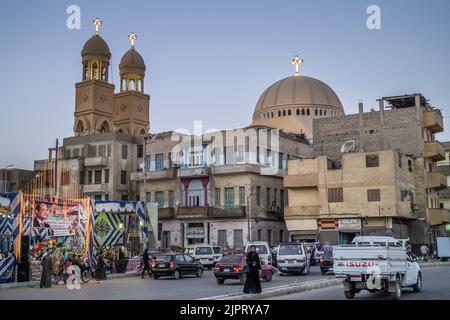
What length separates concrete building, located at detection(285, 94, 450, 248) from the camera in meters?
53.9

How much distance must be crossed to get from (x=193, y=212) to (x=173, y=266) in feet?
84.0

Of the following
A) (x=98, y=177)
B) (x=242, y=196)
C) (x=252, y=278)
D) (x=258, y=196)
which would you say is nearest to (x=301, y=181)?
(x=258, y=196)

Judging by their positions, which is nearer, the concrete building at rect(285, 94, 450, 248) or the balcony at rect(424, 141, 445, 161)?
the concrete building at rect(285, 94, 450, 248)

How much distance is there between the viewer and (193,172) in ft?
183

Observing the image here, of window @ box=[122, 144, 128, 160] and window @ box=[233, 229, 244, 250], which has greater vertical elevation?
window @ box=[122, 144, 128, 160]

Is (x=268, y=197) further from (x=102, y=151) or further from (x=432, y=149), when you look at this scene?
(x=102, y=151)

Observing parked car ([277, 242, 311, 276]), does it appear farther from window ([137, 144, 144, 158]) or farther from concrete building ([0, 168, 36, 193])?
concrete building ([0, 168, 36, 193])

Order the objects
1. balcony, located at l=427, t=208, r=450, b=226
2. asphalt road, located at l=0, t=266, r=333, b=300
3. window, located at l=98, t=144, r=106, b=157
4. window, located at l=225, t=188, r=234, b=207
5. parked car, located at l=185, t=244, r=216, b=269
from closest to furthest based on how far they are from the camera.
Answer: asphalt road, located at l=0, t=266, r=333, b=300
parked car, located at l=185, t=244, r=216, b=269
balcony, located at l=427, t=208, r=450, b=226
window, located at l=225, t=188, r=234, b=207
window, located at l=98, t=144, r=106, b=157

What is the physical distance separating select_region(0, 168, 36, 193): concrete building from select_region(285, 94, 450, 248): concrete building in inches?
1292

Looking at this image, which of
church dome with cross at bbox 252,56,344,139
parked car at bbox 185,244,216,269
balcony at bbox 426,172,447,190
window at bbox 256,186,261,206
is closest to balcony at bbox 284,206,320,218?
window at bbox 256,186,261,206

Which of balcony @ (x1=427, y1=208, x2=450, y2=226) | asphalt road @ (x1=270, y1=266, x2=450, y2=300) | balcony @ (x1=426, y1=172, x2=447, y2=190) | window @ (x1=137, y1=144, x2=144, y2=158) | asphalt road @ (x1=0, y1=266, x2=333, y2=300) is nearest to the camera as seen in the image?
asphalt road @ (x1=270, y1=266, x2=450, y2=300)

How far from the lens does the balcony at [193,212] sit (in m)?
54.6

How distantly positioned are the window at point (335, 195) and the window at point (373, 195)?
2.33 meters

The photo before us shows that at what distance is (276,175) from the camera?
2249 inches
